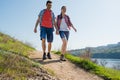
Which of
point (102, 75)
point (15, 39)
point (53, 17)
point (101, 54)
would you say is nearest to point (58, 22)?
point (53, 17)

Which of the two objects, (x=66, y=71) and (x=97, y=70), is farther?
(x=97, y=70)

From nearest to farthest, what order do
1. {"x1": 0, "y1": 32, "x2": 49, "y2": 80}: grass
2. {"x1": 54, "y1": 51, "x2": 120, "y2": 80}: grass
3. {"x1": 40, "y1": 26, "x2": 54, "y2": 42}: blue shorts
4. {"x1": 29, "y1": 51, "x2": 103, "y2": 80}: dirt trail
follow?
{"x1": 0, "y1": 32, "x2": 49, "y2": 80}: grass, {"x1": 29, "y1": 51, "x2": 103, "y2": 80}: dirt trail, {"x1": 54, "y1": 51, "x2": 120, "y2": 80}: grass, {"x1": 40, "y1": 26, "x2": 54, "y2": 42}: blue shorts

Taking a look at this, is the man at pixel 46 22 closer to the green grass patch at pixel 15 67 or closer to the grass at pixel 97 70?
the grass at pixel 97 70

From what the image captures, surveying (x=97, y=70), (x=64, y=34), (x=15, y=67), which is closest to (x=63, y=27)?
(x=64, y=34)

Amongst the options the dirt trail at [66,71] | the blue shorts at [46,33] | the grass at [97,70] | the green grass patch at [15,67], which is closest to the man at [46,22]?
the blue shorts at [46,33]

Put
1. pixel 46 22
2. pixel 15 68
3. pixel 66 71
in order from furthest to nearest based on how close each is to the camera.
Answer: pixel 46 22
pixel 66 71
pixel 15 68

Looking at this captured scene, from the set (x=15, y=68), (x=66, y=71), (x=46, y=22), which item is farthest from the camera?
(x=46, y=22)

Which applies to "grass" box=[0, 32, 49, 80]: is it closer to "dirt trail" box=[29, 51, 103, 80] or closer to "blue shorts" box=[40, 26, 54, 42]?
"dirt trail" box=[29, 51, 103, 80]

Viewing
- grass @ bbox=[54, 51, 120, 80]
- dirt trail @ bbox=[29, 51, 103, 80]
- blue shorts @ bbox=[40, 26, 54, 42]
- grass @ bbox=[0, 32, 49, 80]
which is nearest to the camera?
grass @ bbox=[0, 32, 49, 80]

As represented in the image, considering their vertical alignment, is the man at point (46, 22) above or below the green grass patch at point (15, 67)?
above

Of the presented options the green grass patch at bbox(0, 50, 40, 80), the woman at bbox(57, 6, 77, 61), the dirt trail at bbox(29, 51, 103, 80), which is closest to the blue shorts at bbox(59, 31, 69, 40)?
the woman at bbox(57, 6, 77, 61)

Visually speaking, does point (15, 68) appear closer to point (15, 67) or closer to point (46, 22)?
point (15, 67)

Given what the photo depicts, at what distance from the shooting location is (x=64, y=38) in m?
12.1

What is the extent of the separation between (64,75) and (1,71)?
2.51 metres
